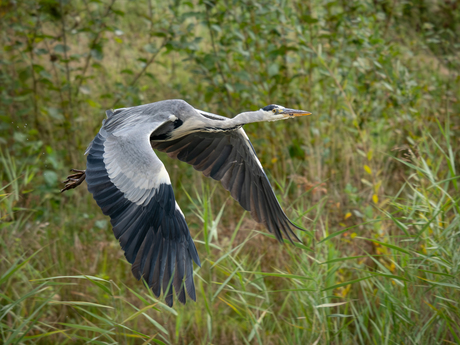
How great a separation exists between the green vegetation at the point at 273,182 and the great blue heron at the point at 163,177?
301mm

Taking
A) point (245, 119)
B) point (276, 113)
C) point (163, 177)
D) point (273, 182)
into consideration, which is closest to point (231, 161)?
point (245, 119)

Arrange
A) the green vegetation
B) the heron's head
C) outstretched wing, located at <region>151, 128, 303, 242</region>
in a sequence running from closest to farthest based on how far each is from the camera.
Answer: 1. the green vegetation
2. the heron's head
3. outstretched wing, located at <region>151, 128, 303, 242</region>

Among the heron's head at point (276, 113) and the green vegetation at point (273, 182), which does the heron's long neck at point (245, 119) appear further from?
the green vegetation at point (273, 182)

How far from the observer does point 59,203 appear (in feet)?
16.8

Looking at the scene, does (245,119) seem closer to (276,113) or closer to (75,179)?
(276,113)

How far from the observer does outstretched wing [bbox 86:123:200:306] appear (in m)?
2.68

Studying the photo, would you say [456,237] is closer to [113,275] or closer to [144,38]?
[113,275]

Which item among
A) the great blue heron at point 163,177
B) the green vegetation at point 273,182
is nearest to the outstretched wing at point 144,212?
the great blue heron at point 163,177

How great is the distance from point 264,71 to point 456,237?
3015mm

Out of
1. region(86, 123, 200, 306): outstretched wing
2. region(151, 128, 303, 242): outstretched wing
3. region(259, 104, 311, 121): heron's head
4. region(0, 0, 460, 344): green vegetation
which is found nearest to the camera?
region(86, 123, 200, 306): outstretched wing

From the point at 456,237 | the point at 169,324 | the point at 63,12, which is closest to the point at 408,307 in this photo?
the point at 456,237

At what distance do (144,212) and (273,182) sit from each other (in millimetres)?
2874

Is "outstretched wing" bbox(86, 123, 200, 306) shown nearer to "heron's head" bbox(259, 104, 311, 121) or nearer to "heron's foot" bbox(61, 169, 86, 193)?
"heron's foot" bbox(61, 169, 86, 193)

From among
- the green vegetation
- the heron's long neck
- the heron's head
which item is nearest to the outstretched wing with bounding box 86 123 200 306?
the green vegetation
